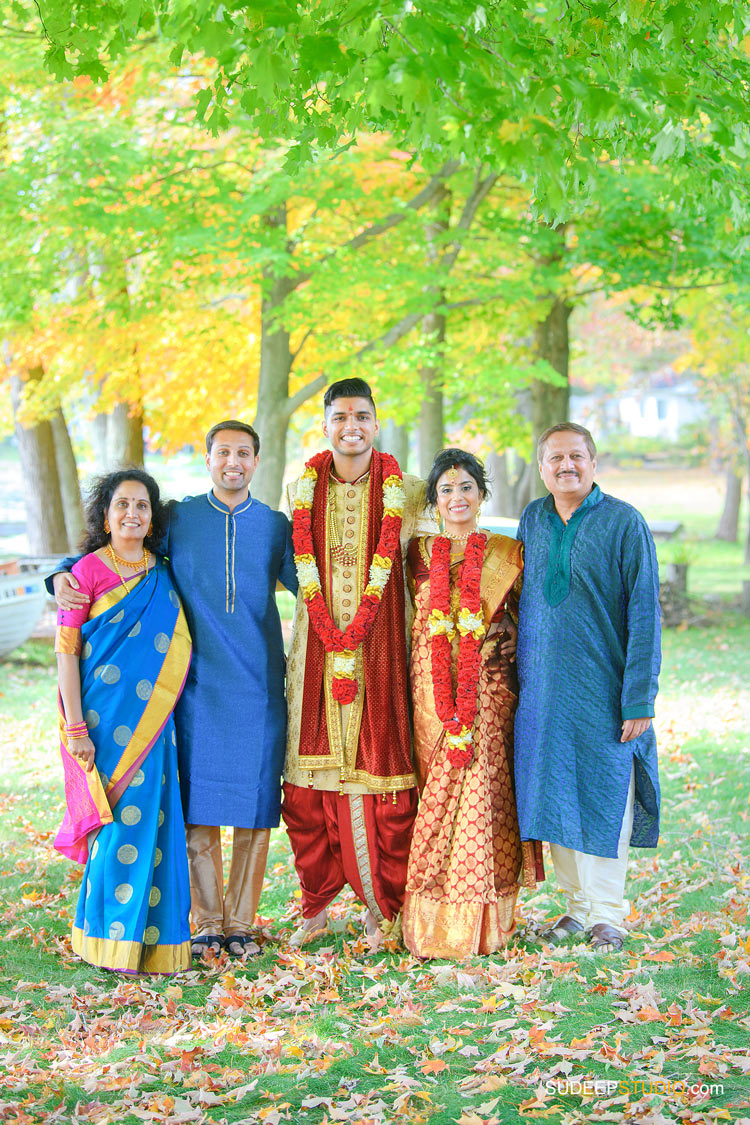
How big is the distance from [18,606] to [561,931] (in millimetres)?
8306

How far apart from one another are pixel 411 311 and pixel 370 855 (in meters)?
6.88

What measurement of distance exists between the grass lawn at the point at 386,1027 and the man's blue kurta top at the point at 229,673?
2.14ft

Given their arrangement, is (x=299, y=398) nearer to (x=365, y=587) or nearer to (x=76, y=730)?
(x=365, y=587)

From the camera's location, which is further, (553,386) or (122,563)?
(553,386)

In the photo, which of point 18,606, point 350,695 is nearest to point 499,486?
point 18,606

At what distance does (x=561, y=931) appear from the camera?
426 cm

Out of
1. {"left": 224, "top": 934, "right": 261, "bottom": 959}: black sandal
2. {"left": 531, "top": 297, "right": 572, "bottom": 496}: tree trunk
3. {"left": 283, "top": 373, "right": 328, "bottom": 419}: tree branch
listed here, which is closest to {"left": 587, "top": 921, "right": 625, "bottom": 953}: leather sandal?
{"left": 224, "top": 934, "right": 261, "bottom": 959}: black sandal

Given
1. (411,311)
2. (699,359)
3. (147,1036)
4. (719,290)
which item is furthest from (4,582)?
(699,359)

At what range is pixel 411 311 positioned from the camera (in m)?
10.1

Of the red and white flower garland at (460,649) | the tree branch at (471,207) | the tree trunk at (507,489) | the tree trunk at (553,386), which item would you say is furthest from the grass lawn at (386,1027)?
the tree trunk at (507,489)

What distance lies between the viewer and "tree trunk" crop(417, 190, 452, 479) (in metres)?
10.3

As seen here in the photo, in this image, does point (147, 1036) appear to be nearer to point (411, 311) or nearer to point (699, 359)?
point (411, 311)

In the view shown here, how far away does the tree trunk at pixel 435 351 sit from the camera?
10328 mm

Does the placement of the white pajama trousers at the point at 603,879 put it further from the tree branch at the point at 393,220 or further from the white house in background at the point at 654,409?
the white house in background at the point at 654,409
